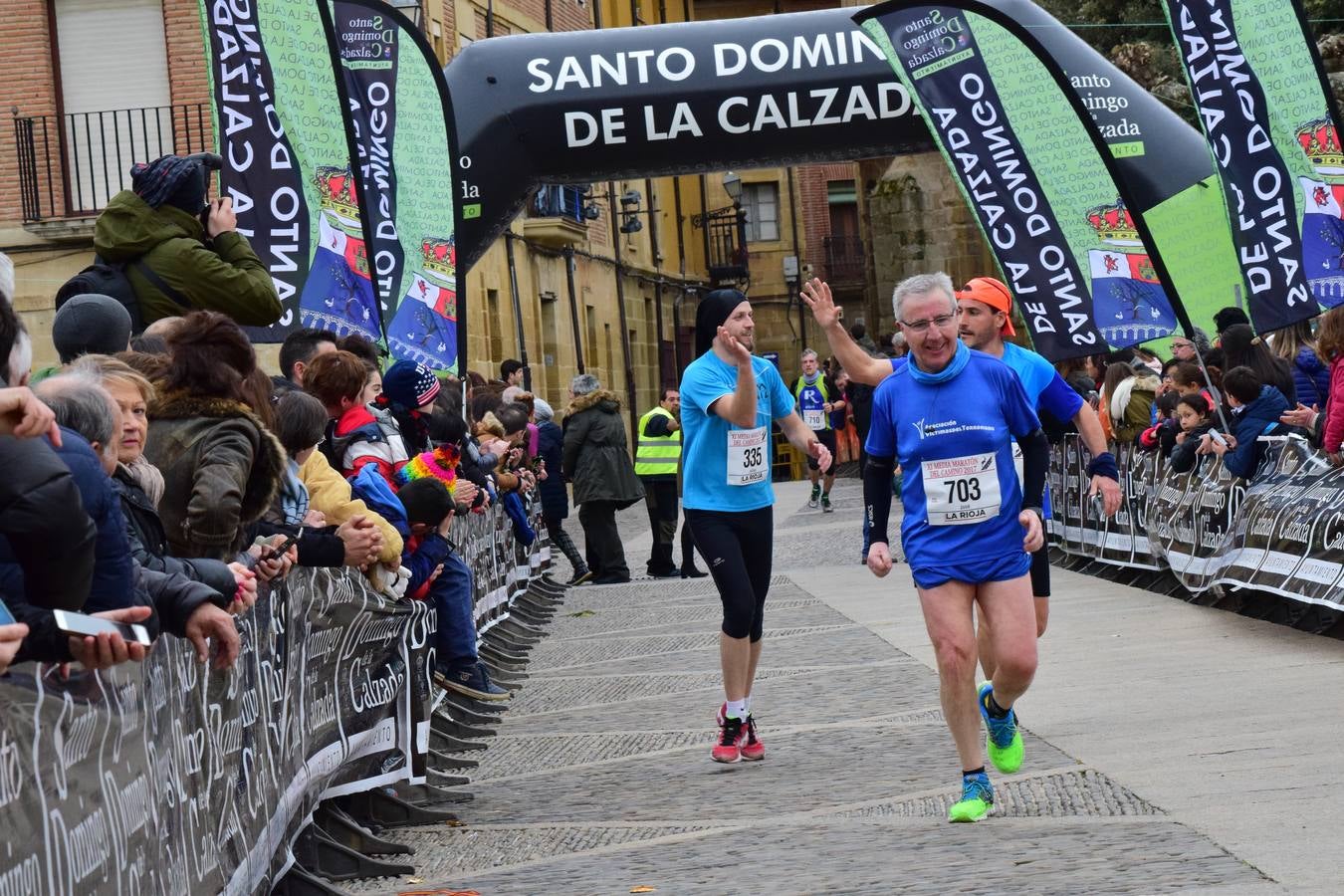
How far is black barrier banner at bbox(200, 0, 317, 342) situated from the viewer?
1152cm

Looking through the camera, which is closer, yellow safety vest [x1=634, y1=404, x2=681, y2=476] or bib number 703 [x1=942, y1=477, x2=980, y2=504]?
bib number 703 [x1=942, y1=477, x2=980, y2=504]

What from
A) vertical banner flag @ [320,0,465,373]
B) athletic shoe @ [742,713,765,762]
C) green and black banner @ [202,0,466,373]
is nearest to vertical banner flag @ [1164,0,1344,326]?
vertical banner flag @ [320,0,465,373]

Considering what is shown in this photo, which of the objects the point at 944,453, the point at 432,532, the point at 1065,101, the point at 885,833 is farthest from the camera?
the point at 1065,101

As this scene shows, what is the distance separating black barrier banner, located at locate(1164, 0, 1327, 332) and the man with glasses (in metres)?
4.96

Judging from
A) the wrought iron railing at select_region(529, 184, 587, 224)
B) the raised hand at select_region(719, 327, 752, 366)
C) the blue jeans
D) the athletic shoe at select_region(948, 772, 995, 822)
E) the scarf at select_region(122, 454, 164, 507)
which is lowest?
the athletic shoe at select_region(948, 772, 995, 822)

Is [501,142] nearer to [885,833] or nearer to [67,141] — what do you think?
[67,141]

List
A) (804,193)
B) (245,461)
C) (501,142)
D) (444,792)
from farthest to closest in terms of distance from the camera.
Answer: (804,193) → (501,142) → (444,792) → (245,461)

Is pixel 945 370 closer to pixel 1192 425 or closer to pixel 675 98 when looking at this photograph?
pixel 1192 425

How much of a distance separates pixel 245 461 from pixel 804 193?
63.2m

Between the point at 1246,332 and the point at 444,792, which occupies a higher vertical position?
the point at 1246,332

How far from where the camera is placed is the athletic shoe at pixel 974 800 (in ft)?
22.9

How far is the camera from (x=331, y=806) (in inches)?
283

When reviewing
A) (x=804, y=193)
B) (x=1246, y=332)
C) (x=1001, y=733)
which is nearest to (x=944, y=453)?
(x=1001, y=733)

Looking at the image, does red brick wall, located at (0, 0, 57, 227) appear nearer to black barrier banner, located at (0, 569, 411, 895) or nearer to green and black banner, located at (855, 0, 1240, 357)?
green and black banner, located at (855, 0, 1240, 357)
